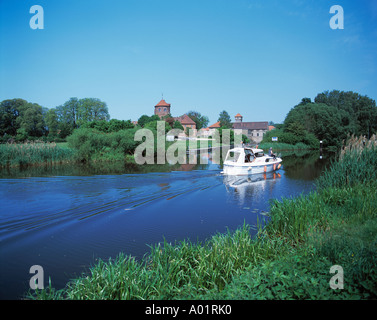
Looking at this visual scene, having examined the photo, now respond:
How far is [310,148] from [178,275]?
200 ft

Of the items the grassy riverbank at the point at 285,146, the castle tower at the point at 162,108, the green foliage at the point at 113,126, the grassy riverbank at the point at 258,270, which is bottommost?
the grassy riverbank at the point at 258,270

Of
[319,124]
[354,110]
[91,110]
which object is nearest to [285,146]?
[319,124]

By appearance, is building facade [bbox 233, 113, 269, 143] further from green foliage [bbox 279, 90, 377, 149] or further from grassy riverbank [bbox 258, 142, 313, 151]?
grassy riverbank [bbox 258, 142, 313, 151]

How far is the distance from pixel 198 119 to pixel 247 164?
3912 inches

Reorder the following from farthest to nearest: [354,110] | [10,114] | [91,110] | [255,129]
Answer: [255,129]
[354,110]
[91,110]
[10,114]

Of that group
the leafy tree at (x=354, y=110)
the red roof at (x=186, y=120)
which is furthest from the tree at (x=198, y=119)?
the leafy tree at (x=354, y=110)

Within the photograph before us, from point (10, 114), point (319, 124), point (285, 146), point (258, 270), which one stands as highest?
point (10, 114)

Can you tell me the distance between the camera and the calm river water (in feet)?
21.7

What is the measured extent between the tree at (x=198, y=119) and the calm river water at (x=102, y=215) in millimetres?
99679

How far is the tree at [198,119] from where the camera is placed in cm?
11600

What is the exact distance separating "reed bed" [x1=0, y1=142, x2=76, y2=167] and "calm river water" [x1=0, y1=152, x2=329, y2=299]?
5.35 m

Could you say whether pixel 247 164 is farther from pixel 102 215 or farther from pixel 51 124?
pixel 51 124

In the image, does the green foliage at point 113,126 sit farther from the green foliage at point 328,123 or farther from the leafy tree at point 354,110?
the leafy tree at point 354,110

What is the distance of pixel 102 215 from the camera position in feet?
33.3
